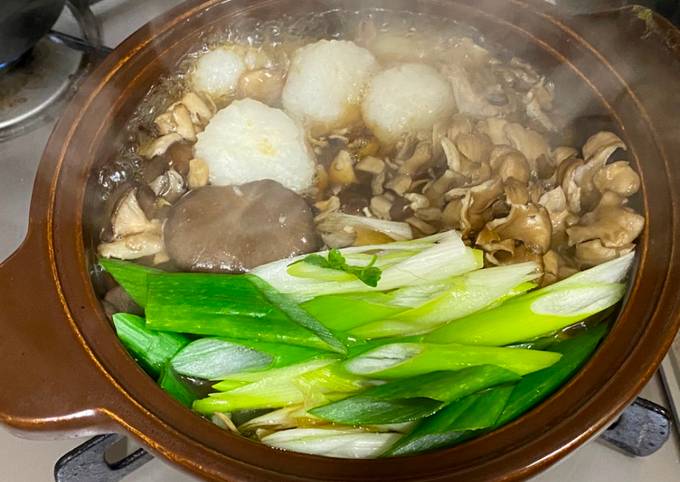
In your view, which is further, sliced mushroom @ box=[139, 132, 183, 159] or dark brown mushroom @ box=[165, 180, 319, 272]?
sliced mushroom @ box=[139, 132, 183, 159]

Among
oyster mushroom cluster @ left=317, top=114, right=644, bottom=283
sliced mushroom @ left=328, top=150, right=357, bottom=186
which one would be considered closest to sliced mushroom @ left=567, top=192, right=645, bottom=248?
oyster mushroom cluster @ left=317, top=114, right=644, bottom=283

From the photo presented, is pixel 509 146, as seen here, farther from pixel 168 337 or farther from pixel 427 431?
pixel 168 337

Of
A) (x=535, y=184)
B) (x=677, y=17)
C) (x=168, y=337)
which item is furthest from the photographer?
(x=677, y=17)

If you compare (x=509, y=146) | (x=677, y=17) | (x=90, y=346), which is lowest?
(x=90, y=346)

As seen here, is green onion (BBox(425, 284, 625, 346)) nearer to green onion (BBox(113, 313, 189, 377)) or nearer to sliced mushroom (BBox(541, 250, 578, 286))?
sliced mushroom (BBox(541, 250, 578, 286))

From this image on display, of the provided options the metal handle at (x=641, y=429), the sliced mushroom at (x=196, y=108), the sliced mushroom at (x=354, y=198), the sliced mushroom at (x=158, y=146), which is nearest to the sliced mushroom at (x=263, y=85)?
the sliced mushroom at (x=196, y=108)

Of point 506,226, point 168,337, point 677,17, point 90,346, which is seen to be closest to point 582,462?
point 506,226

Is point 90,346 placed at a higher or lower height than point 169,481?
higher
